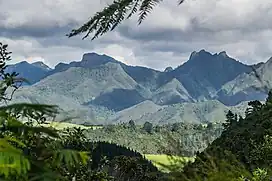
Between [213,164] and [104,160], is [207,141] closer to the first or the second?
[213,164]

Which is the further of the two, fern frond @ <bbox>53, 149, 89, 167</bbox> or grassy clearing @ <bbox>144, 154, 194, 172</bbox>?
grassy clearing @ <bbox>144, 154, 194, 172</bbox>

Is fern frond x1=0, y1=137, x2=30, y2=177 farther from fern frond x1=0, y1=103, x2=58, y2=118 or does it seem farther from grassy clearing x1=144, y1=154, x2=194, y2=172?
grassy clearing x1=144, y1=154, x2=194, y2=172

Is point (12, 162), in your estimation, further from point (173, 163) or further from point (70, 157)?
point (173, 163)

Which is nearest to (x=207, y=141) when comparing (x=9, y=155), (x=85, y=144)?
(x=9, y=155)

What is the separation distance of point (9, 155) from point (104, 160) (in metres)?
7.58

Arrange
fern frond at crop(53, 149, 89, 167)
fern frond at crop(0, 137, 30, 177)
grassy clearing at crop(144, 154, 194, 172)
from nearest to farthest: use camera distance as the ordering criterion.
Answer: fern frond at crop(0, 137, 30, 177)
fern frond at crop(53, 149, 89, 167)
grassy clearing at crop(144, 154, 194, 172)

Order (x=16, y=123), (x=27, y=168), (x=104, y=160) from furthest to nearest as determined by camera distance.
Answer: (x=104, y=160), (x=16, y=123), (x=27, y=168)

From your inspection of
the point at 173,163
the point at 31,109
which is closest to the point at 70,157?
the point at 31,109

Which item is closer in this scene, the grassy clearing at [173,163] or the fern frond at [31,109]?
the fern frond at [31,109]

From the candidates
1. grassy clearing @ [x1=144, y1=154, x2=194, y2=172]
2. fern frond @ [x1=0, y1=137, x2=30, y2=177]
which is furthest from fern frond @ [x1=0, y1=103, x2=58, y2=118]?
grassy clearing @ [x1=144, y1=154, x2=194, y2=172]

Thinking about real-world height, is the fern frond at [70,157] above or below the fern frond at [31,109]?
below

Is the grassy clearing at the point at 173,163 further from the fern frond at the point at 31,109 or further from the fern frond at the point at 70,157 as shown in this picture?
the fern frond at the point at 31,109

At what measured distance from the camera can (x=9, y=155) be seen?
1413 millimetres

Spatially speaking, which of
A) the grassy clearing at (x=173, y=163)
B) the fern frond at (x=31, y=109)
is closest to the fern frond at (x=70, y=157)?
the fern frond at (x=31, y=109)
